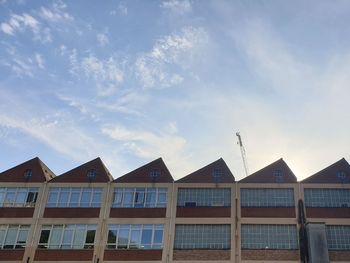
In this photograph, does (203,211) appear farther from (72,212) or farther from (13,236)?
(13,236)

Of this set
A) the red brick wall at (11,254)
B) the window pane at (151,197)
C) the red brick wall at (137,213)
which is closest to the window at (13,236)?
the red brick wall at (11,254)

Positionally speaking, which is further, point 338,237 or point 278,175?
point 278,175

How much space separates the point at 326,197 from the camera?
3847 centimetres

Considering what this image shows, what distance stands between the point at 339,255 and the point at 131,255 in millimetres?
18478

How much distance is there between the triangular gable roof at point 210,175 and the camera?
40312mm

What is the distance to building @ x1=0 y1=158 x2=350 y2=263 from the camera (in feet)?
121

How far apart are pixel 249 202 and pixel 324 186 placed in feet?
23.8

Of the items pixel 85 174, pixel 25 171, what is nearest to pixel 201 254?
pixel 85 174

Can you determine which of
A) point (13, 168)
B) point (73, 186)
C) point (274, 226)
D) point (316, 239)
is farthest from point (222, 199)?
point (13, 168)

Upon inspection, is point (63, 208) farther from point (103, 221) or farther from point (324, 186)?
point (324, 186)

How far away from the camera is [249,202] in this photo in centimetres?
3894

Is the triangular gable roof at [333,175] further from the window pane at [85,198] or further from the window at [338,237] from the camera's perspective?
the window pane at [85,198]

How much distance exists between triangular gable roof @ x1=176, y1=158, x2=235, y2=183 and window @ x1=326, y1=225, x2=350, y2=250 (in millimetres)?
9908

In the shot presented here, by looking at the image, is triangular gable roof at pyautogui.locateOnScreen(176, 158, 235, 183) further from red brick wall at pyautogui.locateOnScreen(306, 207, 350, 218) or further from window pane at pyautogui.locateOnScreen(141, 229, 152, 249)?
red brick wall at pyautogui.locateOnScreen(306, 207, 350, 218)
